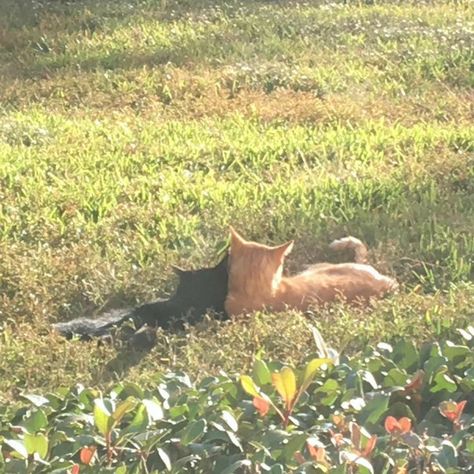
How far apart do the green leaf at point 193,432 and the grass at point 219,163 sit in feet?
3.50

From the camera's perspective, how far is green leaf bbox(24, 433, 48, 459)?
2.91 m

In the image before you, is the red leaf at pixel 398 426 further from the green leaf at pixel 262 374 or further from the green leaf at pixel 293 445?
the green leaf at pixel 262 374

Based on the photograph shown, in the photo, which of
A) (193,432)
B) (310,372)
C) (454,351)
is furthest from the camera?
(454,351)

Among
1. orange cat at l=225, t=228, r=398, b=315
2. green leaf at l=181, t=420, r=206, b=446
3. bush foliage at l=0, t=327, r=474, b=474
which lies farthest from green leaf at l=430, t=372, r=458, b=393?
orange cat at l=225, t=228, r=398, b=315

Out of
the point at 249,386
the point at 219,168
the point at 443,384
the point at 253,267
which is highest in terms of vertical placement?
the point at 249,386

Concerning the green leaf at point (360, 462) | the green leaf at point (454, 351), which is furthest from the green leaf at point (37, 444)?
the green leaf at point (454, 351)

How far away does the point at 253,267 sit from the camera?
470 centimetres

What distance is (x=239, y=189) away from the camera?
6.17m

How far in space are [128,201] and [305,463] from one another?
3.49 metres

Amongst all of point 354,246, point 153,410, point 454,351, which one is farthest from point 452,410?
point 354,246

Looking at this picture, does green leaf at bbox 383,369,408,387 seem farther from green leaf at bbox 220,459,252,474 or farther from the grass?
the grass

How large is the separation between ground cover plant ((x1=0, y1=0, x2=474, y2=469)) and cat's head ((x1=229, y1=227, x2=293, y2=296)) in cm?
18

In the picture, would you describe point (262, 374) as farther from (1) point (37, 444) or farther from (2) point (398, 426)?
(1) point (37, 444)

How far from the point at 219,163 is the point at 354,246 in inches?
68.1
